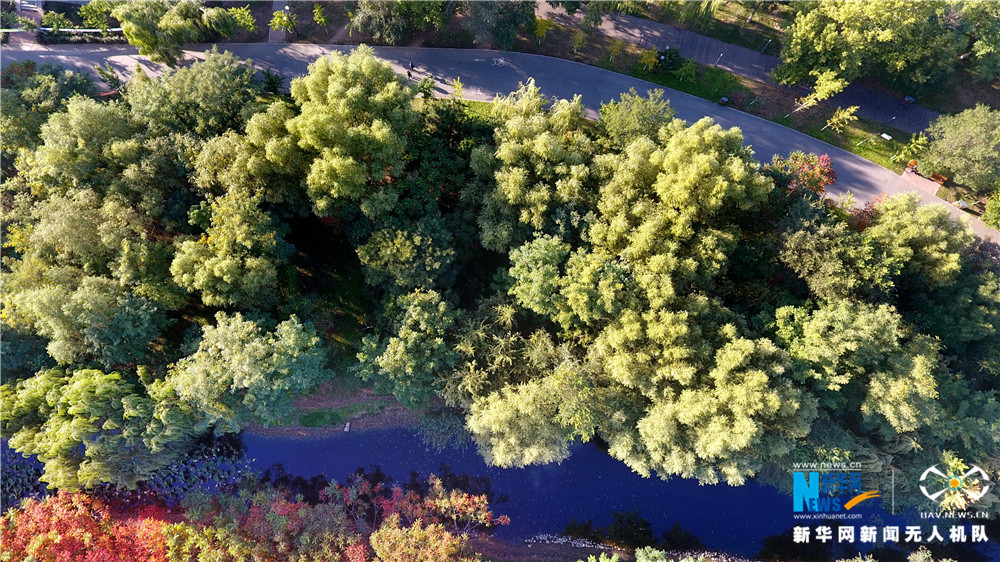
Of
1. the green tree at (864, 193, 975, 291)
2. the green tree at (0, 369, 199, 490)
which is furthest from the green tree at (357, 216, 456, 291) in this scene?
the green tree at (864, 193, 975, 291)

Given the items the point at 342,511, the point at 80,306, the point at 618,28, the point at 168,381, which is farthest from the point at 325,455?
the point at 618,28

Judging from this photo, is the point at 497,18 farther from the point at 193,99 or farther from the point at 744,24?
the point at 744,24

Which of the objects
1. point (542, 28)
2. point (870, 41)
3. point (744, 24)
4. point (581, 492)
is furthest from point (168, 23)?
point (870, 41)

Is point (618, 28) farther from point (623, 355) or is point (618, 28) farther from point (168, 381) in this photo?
point (168, 381)

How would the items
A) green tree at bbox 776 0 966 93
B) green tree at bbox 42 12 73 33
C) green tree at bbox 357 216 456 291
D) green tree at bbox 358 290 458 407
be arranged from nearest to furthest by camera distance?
green tree at bbox 358 290 458 407
green tree at bbox 357 216 456 291
green tree at bbox 776 0 966 93
green tree at bbox 42 12 73 33
